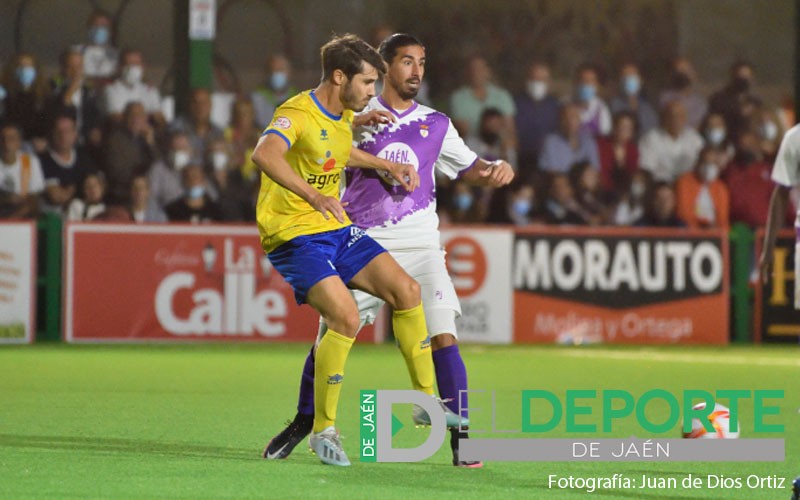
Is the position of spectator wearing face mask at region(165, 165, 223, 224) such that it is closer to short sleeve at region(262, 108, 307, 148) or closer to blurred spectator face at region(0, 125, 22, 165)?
blurred spectator face at region(0, 125, 22, 165)

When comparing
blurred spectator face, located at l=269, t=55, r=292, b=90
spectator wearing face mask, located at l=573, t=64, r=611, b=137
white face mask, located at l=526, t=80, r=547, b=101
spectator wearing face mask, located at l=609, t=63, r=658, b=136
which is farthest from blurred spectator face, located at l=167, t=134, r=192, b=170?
spectator wearing face mask, located at l=609, t=63, r=658, b=136

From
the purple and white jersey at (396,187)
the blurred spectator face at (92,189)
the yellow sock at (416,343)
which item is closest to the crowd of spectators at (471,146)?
the blurred spectator face at (92,189)

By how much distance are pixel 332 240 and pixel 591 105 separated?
454 inches

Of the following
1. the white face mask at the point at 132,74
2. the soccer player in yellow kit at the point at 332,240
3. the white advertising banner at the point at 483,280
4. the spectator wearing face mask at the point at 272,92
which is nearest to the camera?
the soccer player in yellow kit at the point at 332,240

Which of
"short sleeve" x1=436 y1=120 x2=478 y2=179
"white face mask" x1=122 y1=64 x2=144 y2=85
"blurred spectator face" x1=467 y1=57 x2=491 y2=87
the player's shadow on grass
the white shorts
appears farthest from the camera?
"blurred spectator face" x1=467 y1=57 x2=491 y2=87

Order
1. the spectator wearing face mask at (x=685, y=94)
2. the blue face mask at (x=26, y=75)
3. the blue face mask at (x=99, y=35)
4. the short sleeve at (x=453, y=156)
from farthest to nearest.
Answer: the spectator wearing face mask at (x=685, y=94) → the blue face mask at (x=99, y=35) → the blue face mask at (x=26, y=75) → the short sleeve at (x=453, y=156)

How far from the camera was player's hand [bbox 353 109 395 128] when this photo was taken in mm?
7645

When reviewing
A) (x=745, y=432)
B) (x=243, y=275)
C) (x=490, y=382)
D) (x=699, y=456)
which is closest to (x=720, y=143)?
(x=243, y=275)

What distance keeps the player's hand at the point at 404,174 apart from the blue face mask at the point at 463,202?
9.85 meters

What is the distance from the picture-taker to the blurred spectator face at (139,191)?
640 inches

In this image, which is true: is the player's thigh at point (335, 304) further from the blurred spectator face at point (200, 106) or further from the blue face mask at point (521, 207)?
the blue face mask at point (521, 207)

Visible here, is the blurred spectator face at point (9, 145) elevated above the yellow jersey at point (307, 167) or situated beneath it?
elevated above

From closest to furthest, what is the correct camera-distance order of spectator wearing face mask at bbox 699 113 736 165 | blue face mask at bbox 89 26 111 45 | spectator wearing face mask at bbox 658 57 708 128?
blue face mask at bbox 89 26 111 45, spectator wearing face mask at bbox 699 113 736 165, spectator wearing face mask at bbox 658 57 708 128

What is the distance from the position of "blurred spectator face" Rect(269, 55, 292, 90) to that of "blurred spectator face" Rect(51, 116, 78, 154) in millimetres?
2511
